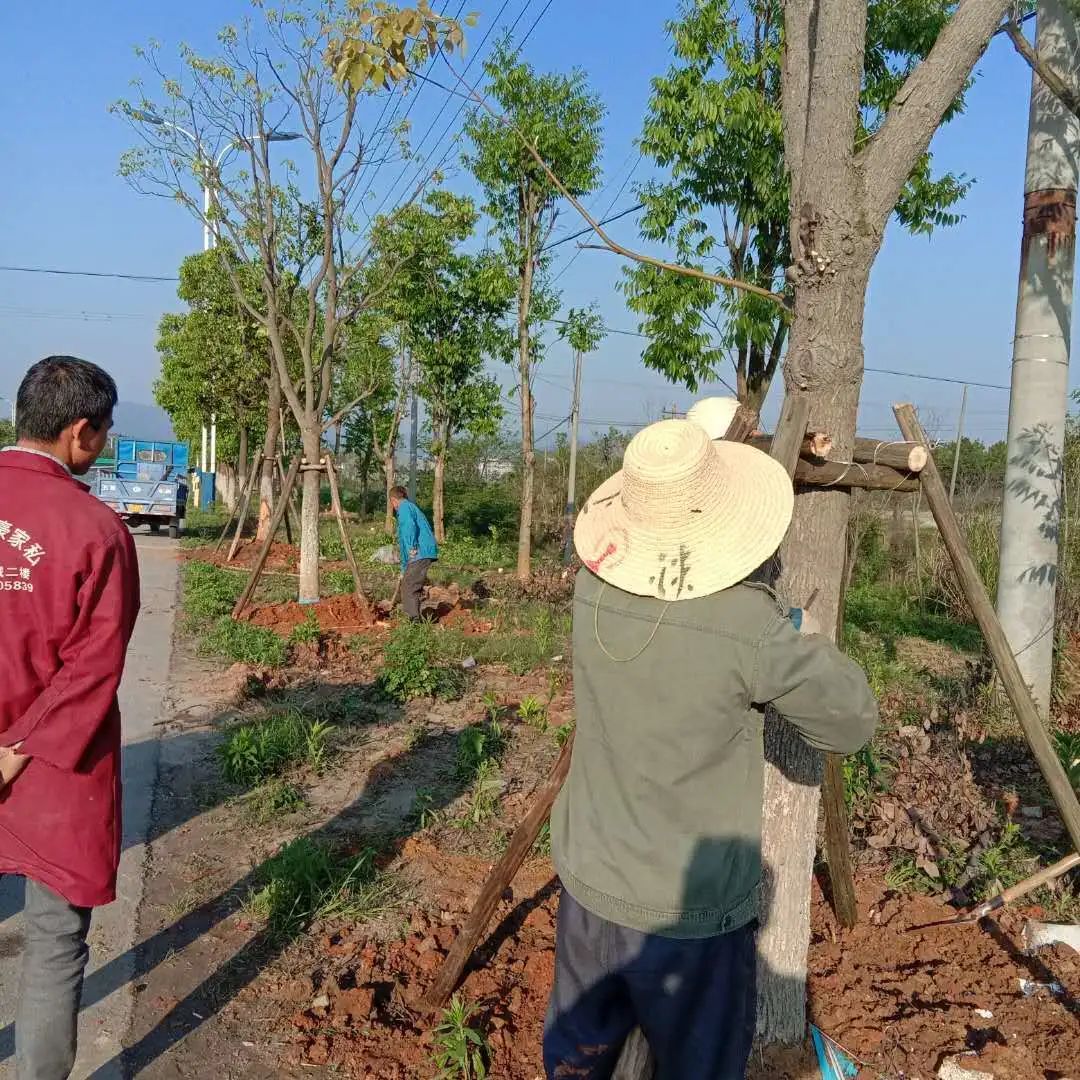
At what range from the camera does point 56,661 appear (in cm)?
258

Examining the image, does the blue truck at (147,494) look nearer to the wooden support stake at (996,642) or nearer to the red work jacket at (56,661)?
the red work jacket at (56,661)

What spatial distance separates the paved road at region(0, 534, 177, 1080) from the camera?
322 cm

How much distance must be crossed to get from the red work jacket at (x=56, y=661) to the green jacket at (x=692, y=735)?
129 centimetres

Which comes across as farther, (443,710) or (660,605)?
(443,710)

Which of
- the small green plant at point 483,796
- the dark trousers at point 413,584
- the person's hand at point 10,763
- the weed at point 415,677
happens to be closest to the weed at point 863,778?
the small green plant at point 483,796

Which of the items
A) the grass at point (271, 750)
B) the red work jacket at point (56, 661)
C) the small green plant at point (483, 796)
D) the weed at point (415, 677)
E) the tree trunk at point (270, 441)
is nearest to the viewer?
the red work jacket at point (56, 661)

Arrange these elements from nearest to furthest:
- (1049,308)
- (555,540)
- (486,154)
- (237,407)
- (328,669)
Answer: (1049,308) → (328,669) → (486,154) → (555,540) → (237,407)

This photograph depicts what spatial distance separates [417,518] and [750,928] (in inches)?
363

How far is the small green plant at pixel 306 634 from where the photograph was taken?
364 inches

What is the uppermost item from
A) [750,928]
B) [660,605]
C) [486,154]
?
[486,154]

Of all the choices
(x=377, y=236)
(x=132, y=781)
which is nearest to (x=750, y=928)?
(x=132, y=781)

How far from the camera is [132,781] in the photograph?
5.72 meters

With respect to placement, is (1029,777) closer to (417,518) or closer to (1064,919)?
(1064,919)

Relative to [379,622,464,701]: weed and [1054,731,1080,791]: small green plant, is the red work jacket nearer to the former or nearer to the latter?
[1054,731,1080,791]: small green plant
